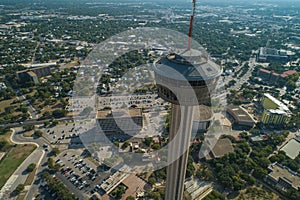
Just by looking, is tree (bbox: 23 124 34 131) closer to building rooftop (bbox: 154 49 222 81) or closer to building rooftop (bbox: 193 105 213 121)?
building rooftop (bbox: 193 105 213 121)

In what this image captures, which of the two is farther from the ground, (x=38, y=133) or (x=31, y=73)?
(x=31, y=73)

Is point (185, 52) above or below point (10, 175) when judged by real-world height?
above

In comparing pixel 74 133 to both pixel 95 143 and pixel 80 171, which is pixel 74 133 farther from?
pixel 80 171

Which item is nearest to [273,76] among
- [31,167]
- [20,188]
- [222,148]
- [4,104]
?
[222,148]

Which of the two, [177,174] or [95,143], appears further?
[95,143]

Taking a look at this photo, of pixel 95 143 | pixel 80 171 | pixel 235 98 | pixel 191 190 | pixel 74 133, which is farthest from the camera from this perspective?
pixel 235 98

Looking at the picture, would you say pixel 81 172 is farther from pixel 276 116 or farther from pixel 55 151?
pixel 276 116

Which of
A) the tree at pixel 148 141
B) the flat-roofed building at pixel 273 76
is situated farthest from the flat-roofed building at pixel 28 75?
the flat-roofed building at pixel 273 76

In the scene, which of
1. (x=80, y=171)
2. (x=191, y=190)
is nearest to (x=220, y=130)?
(x=191, y=190)
